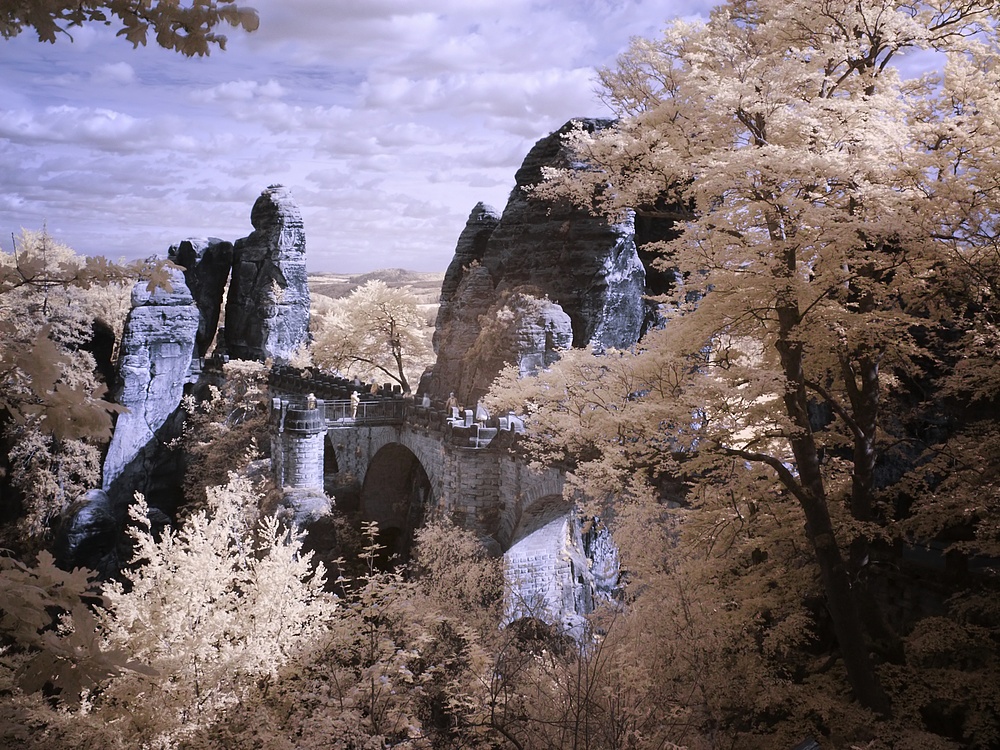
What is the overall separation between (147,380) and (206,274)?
1147 centimetres

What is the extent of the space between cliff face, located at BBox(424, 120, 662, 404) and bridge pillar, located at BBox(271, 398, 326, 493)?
7157 millimetres

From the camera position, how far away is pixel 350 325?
44.6m

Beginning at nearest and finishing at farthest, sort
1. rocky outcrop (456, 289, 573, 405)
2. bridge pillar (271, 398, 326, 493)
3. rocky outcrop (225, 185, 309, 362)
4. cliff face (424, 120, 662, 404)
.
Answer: bridge pillar (271, 398, 326, 493), rocky outcrop (456, 289, 573, 405), cliff face (424, 120, 662, 404), rocky outcrop (225, 185, 309, 362)

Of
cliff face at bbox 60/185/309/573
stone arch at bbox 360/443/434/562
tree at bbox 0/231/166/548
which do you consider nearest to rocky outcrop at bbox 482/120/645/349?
stone arch at bbox 360/443/434/562

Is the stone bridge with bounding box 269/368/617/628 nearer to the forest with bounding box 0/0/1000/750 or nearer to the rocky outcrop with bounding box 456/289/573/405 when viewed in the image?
the rocky outcrop with bounding box 456/289/573/405

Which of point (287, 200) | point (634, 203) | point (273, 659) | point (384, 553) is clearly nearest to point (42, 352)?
point (634, 203)

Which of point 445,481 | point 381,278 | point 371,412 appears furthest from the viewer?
point 381,278

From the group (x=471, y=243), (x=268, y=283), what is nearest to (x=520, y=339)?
(x=471, y=243)

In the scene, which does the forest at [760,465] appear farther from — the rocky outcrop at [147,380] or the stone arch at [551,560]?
the rocky outcrop at [147,380]

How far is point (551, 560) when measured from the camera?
22375mm

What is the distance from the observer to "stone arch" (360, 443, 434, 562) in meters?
32.2

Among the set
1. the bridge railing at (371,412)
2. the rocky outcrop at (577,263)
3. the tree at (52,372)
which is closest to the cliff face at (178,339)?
the tree at (52,372)

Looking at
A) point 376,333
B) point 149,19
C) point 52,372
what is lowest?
point 52,372

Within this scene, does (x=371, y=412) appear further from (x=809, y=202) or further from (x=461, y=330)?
(x=809, y=202)
